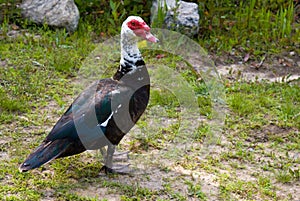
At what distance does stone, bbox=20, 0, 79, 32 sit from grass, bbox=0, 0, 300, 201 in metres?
0.11

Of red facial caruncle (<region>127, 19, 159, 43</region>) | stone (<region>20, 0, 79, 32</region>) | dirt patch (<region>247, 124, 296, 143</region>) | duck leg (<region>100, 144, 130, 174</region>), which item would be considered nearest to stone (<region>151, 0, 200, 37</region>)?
stone (<region>20, 0, 79, 32</region>)

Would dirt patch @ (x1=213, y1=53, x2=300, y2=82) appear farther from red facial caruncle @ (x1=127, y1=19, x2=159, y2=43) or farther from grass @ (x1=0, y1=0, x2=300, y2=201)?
red facial caruncle @ (x1=127, y1=19, x2=159, y2=43)

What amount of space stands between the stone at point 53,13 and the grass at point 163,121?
0.37 ft

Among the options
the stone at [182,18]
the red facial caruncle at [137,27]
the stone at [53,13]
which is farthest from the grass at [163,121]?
the red facial caruncle at [137,27]

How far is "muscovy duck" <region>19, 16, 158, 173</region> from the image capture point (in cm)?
492

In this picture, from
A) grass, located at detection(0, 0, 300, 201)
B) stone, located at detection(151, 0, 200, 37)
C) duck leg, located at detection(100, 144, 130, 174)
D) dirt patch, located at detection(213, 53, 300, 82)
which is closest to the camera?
grass, located at detection(0, 0, 300, 201)

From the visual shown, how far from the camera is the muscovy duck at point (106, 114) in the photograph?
4918mm

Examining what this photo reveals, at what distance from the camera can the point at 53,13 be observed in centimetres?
791

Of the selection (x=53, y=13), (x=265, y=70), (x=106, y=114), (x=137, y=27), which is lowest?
(x=265, y=70)

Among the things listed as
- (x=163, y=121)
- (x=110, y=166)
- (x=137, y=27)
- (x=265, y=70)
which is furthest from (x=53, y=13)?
(x=110, y=166)

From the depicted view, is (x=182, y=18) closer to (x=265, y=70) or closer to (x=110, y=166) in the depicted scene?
(x=265, y=70)

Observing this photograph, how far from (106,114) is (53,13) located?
3259mm

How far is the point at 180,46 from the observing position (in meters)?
7.72

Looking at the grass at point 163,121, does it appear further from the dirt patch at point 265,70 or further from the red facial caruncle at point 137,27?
the red facial caruncle at point 137,27
